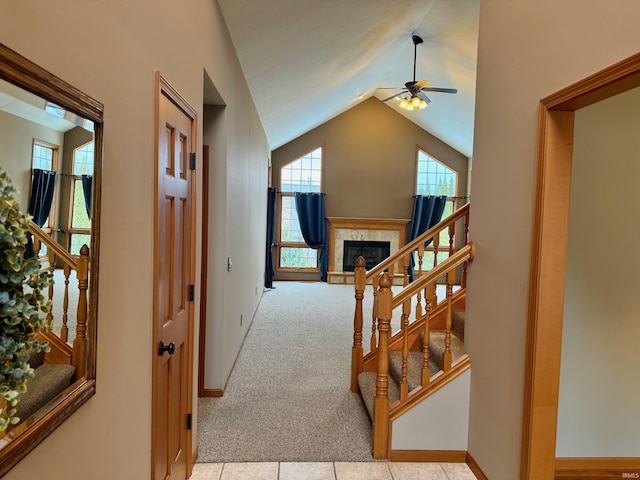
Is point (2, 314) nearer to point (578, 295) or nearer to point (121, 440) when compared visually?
point (121, 440)

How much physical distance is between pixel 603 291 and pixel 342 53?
356 cm

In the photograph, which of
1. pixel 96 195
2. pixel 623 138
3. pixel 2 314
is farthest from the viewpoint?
pixel 623 138

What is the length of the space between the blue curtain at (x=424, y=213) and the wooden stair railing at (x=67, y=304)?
27.0ft

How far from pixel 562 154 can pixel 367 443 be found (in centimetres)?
199

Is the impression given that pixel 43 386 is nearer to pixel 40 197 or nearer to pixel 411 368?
pixel 40 197

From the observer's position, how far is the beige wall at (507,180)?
1.63m

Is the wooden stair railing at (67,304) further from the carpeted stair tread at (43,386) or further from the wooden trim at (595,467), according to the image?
the wooden trim at (595,467)

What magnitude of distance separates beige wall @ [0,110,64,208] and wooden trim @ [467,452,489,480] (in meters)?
2.43

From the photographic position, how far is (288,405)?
3074 mm

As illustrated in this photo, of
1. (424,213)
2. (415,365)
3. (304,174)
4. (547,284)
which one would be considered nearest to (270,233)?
(304,174)

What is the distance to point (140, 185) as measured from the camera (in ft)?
4.64

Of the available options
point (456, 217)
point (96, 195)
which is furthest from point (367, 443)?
point (96, 195)

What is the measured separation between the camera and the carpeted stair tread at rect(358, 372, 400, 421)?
107 inches

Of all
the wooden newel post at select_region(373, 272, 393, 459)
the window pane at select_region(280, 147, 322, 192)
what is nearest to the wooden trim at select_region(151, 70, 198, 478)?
the wooden newel post at select_region(373, 272, 393, 459)
